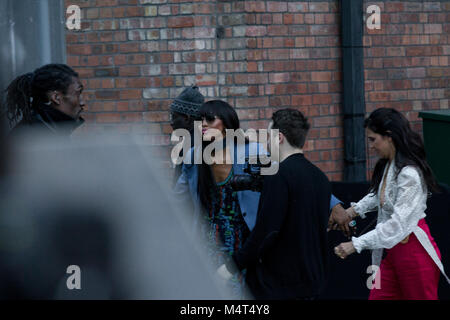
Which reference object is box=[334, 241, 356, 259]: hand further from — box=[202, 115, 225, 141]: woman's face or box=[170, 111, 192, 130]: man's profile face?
box=[170, 111, 192, 130]: man's profile face

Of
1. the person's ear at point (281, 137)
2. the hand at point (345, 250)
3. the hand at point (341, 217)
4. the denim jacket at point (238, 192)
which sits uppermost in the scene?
the person's ear at point (281, 137)

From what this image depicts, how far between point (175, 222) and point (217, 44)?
460cm

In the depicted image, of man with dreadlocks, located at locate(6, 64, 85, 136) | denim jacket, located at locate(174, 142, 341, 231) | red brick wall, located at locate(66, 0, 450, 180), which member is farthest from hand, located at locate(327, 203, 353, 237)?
red brick wall, located at locate(66, 0, 450, 180)

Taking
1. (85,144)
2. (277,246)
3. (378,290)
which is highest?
(85,144)

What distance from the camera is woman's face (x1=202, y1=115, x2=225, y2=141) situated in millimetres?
4184

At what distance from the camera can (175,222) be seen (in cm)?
172

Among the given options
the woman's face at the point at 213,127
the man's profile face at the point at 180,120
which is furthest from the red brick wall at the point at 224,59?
the woman's face at the point at 213,127

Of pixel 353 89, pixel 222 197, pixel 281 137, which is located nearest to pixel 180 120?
pixel 222 197

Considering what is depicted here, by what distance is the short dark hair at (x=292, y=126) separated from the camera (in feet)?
13.0

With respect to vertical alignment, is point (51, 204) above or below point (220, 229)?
above

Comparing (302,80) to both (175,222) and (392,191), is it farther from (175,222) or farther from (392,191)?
(175,222)

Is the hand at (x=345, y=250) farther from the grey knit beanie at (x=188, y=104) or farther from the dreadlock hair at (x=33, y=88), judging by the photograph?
the dreadlock hair at (x=33, y=88)

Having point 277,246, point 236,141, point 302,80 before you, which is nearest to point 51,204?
point 277,246

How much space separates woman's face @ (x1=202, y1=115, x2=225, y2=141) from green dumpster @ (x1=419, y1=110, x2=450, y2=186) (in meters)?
2.53
